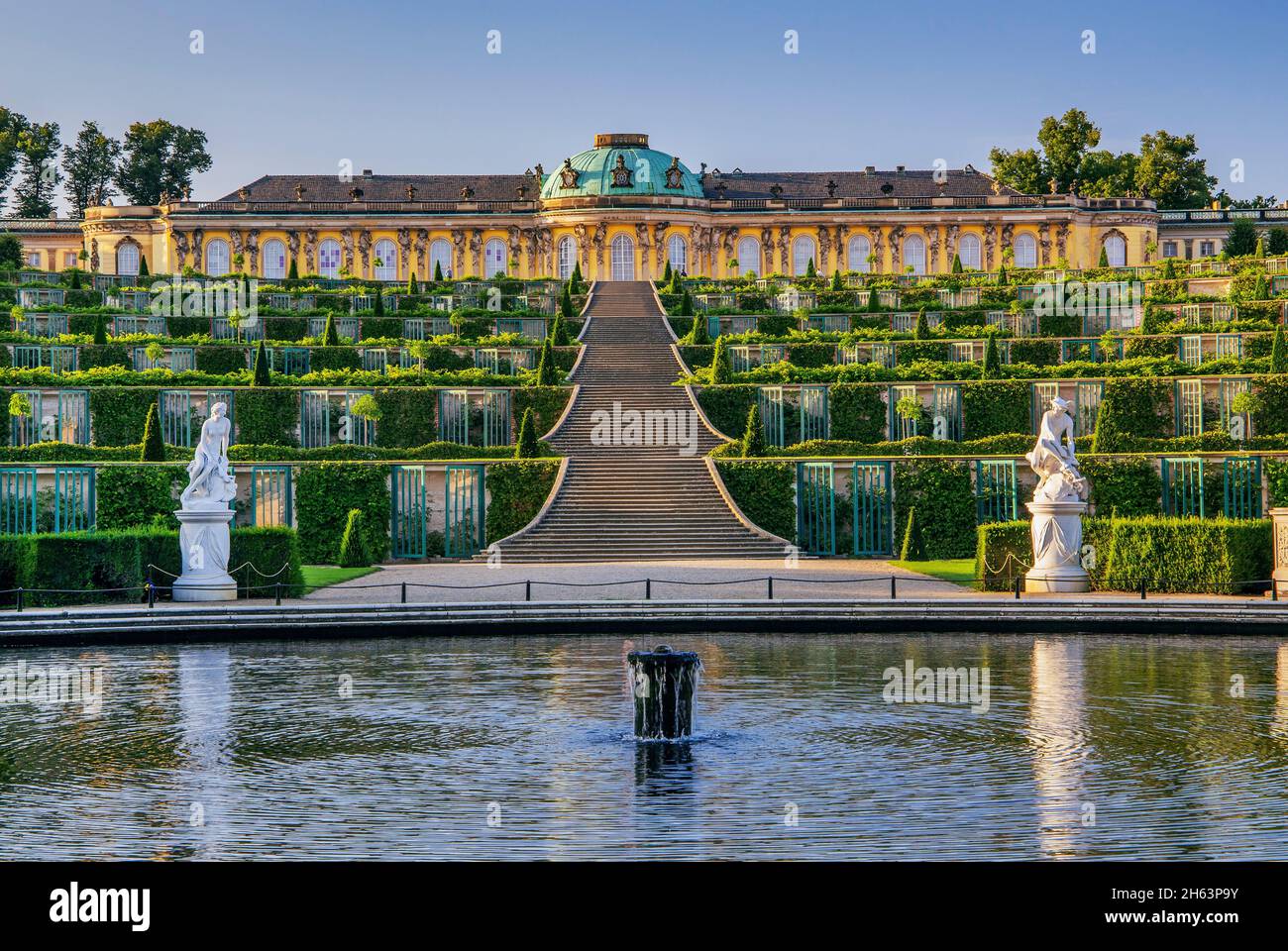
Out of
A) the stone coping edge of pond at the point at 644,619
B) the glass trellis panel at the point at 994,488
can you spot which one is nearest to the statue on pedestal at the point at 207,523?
the stone coping edge of pond at the point at 644,619

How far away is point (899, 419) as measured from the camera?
143ft

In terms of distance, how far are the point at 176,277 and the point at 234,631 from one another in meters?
49.5

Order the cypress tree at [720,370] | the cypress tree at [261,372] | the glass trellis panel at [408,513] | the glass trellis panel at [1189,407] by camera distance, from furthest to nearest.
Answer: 1. the cypress tree at [720,370]
2. the cypress tree at [261,372]
3. the glass trellis panel at [1189,407]
4. the glass trellis panel at [408,513]

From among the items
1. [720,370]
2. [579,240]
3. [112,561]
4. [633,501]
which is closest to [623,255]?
[579,240]

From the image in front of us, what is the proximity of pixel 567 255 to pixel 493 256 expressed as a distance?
4.82 meters

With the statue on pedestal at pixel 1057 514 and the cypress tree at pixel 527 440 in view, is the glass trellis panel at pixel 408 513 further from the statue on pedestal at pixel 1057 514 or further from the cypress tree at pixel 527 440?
the statue on pedestal at pixel 1057 514

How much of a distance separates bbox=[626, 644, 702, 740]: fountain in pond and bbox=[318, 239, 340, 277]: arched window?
280 ft

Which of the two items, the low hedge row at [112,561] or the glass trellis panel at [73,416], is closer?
the low hedge row at [112,561]

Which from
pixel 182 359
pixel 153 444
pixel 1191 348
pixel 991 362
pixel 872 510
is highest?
pixel 182 359

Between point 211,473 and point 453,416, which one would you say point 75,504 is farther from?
point 453,416

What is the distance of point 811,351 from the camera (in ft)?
172

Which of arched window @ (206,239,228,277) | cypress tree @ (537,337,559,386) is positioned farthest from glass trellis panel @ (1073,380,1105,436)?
arched window @ (206,239,228,277)

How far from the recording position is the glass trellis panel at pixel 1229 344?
4822 centimetres

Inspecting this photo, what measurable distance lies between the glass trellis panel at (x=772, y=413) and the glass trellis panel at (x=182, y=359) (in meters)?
18.1
